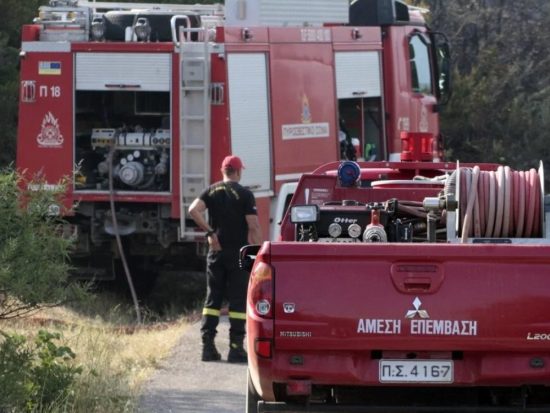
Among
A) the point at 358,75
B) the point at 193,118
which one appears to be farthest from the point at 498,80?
the point at 193,118

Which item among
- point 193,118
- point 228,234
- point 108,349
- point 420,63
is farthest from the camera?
point 420,63

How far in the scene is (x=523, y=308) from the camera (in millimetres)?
6562

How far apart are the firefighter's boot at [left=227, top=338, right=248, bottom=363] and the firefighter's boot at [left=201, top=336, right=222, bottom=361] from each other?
0.12m

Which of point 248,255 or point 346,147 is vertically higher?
point 346,147

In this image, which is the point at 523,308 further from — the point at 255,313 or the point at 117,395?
the point at 117,395

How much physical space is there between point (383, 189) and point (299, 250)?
2397 millimetres

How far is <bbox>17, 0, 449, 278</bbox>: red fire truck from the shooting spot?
13398mm

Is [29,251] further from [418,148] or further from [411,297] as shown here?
[418,148]

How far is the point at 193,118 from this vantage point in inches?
525

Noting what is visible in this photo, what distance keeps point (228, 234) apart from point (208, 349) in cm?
95

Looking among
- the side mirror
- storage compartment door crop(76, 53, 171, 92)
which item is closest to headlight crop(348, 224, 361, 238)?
the side mirror

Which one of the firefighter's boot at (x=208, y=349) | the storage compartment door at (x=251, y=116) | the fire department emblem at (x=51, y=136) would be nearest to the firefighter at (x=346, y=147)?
the storage compartment door at (x=251, y=116)

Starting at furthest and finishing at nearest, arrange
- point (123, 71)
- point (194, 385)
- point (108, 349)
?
1. point (123, 71)
2. point (108, 349)
3. point (194, 385)

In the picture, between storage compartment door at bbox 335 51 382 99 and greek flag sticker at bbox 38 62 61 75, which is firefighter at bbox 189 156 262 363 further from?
storage compartment door at bbox 335 51 382 99
